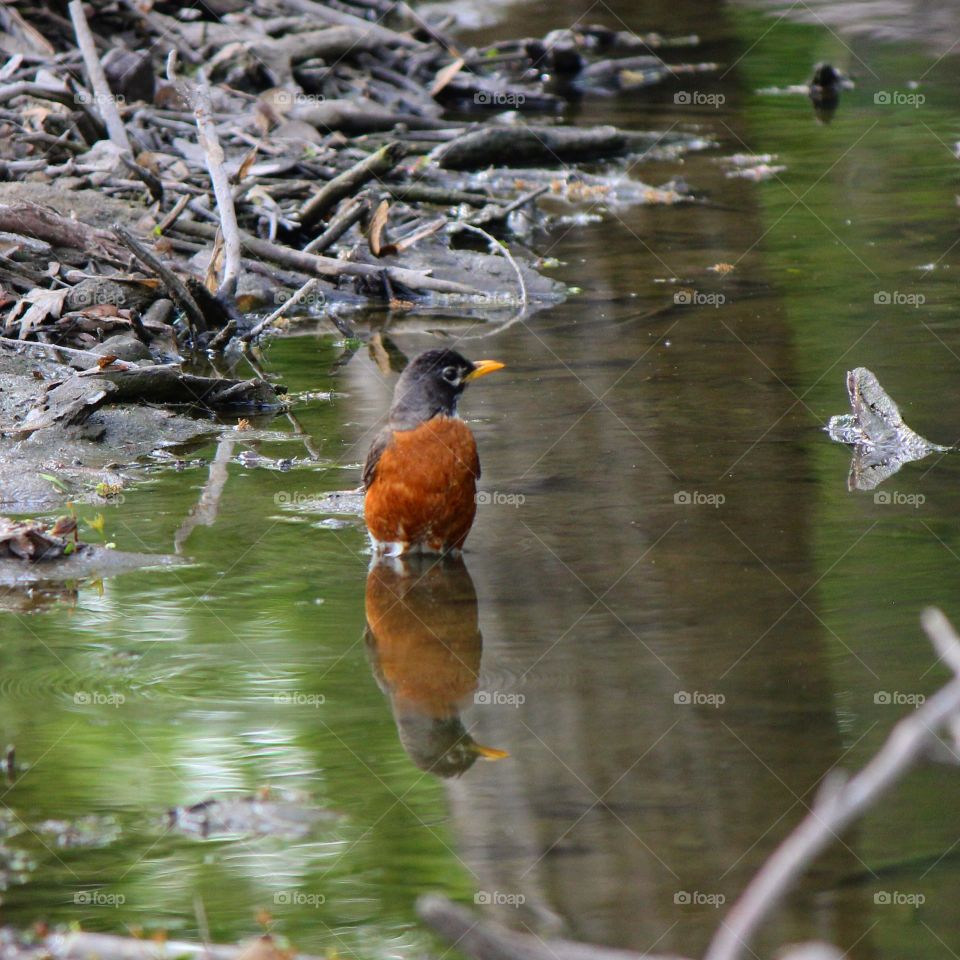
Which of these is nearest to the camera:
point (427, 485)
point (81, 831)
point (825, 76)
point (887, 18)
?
point (81, 831)

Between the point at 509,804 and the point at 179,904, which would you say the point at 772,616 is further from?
the point at 179,904

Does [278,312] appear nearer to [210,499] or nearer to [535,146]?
[210,499]

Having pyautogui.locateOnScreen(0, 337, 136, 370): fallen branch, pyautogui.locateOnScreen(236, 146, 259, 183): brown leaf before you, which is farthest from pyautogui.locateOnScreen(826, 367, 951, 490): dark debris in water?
pyautogui.locateOnScreen(236, 146, 259, 183): brown leaf

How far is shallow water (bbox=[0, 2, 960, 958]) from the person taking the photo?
11.5 ft

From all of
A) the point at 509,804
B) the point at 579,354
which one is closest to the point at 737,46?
the point at 579,354

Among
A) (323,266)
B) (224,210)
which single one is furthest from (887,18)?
(224,210)

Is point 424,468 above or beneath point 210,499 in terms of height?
above

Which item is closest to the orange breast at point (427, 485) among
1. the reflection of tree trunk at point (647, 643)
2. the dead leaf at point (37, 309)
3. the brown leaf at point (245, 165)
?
the reflection of tree trunk at point (647, 643)

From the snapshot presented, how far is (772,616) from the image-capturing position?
→ 5.04 metres

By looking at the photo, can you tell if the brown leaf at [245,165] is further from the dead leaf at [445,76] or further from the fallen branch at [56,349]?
the dead leaf at [445,76]

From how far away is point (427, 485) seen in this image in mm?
5500

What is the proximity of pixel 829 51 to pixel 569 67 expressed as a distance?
339cm

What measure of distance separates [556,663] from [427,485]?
1002 mm

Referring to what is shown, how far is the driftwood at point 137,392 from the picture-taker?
680 centimetres
